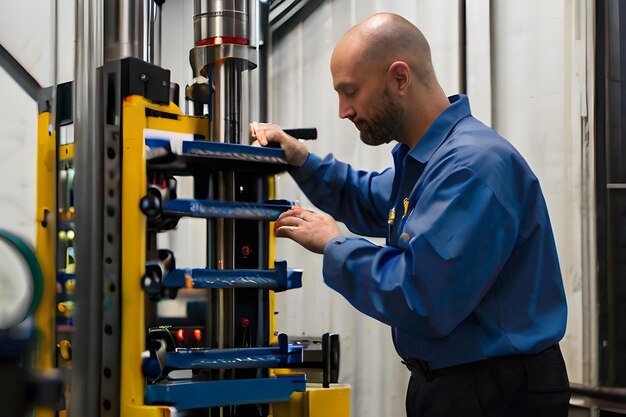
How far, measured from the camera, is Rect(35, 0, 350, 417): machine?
206 centimetres

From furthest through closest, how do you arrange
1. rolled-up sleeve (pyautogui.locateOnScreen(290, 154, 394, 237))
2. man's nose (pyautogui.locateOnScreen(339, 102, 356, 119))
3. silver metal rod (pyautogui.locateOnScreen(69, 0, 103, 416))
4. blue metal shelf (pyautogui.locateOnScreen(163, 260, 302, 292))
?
rolled-up sleeve (pyautogui.locateOnScreen(290, 154, 394, 237)), man's nose (pyautogui.locateOnScreen(339, 102, 356, 119)), blue metal shelf (pyautogui.locateOnScreen(163, 260, 302, 292)), silver metal rod (pyautogui.locateOnScreen(69, 0, 103, 416))

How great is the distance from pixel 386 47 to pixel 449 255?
2.20 feet

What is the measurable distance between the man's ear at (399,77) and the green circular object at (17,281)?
4.84 ft

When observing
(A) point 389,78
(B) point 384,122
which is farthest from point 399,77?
(B) point 384,122

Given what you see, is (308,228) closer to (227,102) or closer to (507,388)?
(227,102)

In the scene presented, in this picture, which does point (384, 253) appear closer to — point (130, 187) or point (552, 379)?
point (552, 379)

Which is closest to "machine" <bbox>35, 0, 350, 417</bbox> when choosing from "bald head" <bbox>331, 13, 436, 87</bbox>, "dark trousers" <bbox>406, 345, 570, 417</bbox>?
"bald head" <bbox>331, 13, 436, 87</bbox>

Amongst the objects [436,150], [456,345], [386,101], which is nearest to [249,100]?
[386,101]

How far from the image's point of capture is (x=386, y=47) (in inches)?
86.3

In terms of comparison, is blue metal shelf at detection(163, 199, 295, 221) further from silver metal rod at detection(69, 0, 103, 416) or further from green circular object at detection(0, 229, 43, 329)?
green circular object at detection(0, 229, 43, 329)

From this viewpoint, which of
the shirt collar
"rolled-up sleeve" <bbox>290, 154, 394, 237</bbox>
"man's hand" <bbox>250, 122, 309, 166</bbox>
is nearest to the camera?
the shirt collar

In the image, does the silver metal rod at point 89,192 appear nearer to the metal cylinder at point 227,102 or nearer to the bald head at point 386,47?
the metal cylinder at point 227,102

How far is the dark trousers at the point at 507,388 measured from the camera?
1.96 meters

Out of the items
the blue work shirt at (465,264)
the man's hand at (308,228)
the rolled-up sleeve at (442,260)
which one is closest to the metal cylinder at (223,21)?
the man's hand at (308,228)
